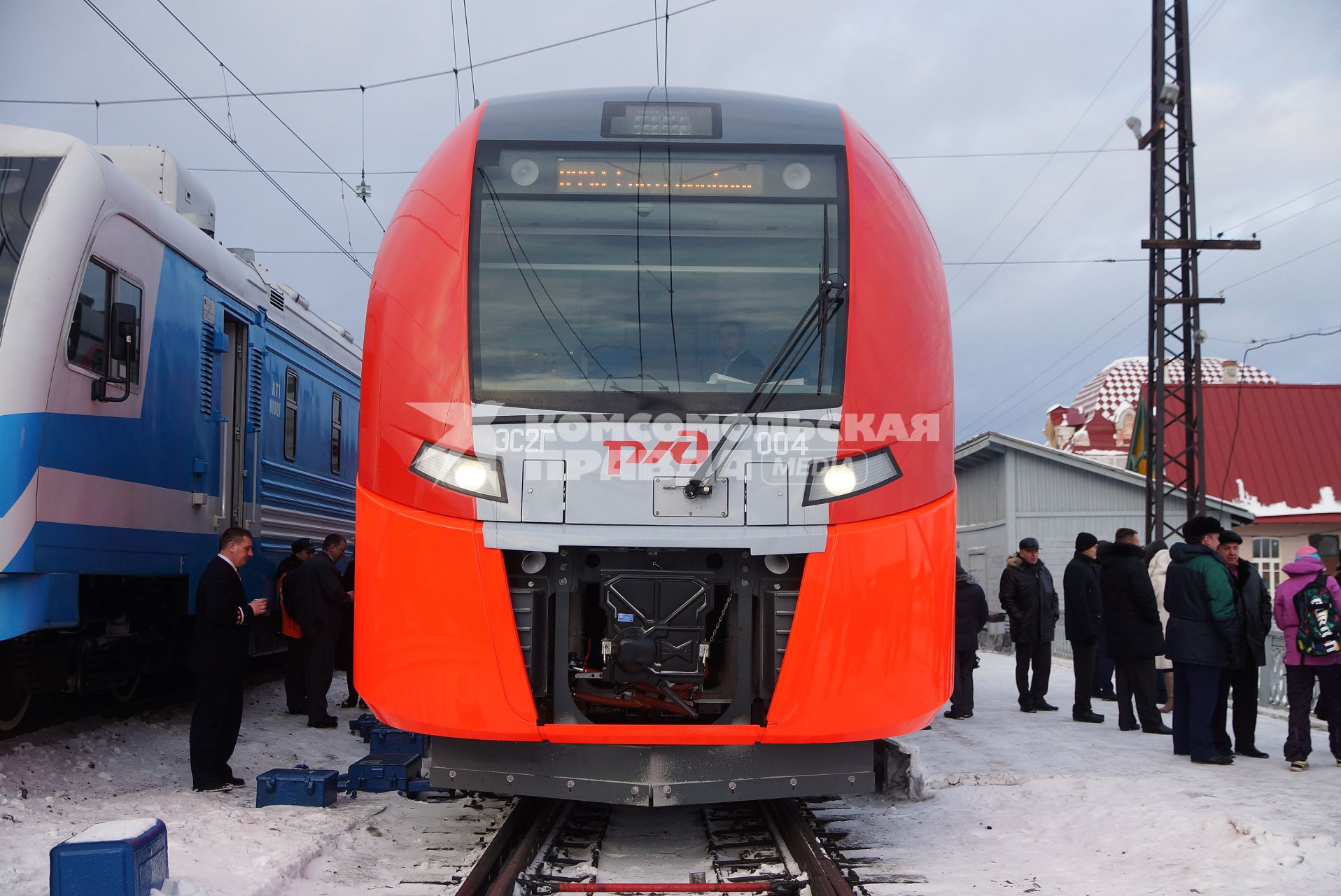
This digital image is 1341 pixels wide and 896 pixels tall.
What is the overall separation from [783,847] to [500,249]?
123 inches

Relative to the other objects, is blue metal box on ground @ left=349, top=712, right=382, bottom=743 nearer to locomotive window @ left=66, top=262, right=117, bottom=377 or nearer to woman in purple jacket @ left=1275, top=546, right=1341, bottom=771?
locomotive window @ left=66, top=262, right=117, bottom=377

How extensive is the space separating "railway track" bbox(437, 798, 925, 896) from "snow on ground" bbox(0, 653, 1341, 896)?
4.6 inches

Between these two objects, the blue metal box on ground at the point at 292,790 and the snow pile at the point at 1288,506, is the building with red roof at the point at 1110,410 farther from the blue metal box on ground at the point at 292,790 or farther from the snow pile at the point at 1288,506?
the blue metal box on ground at the point at 292,790

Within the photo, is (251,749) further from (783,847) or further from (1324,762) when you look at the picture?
(1324,762)

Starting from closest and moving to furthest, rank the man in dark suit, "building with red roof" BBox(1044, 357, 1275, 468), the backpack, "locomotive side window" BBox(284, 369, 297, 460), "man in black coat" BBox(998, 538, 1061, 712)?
the man in dark suit < the backpack < "locomotive side window" BBox(284, 369, 297, 460) < "man in black coat" BBox(998, 538, 1061, 712) < "building with red roof" BBox(1044, 357, 1275, 468)

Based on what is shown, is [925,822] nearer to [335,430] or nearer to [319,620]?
[319,620]

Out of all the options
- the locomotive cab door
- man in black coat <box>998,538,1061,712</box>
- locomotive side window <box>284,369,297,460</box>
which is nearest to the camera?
the locomotive cab door

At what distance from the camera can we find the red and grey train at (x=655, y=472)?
197 inches

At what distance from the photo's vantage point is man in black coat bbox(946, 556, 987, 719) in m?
10.7

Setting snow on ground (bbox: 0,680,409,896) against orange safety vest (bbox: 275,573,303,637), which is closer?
snow on ground (bbox: 0,680,409,896)

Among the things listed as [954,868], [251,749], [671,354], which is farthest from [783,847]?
[251,749]

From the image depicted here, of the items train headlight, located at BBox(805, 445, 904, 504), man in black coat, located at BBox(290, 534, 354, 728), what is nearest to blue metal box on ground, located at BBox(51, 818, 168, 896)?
train headlight, located at BBox(805, 445, 904, 504)

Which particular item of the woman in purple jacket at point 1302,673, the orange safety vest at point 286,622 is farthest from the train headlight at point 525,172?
the woman in purple jacket at point 1302,673

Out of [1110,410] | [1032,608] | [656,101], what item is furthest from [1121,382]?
[656,101]
